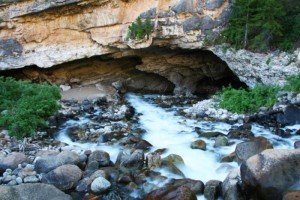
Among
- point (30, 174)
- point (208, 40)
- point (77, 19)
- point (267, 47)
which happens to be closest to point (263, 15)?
point (267, 47)

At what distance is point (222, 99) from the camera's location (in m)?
13.0

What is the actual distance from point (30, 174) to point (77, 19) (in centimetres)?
899

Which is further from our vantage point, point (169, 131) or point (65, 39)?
point (65, 39)

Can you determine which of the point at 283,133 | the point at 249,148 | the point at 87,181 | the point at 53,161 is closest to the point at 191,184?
the point at 249,148

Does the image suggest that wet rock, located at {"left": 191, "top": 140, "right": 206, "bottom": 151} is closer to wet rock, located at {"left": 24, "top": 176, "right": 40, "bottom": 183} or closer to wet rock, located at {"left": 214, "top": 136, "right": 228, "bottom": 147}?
wet rock, located at {"left": 214, "top": 136, "right": 228, "bottom": 147}

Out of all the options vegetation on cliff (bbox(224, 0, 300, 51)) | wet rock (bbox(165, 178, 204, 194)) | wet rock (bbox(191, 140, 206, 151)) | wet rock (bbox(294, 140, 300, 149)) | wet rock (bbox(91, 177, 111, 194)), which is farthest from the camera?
vegetation on cliff (bbox(224, 0, 300, 51))

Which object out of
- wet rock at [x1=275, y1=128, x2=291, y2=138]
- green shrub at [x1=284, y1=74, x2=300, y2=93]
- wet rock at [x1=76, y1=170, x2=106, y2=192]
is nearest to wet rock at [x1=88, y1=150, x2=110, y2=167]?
wet rock at [x1=76, y1=170, x2=106, y2=192]

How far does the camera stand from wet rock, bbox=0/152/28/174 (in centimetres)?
805

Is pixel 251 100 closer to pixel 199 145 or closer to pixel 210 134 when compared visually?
pixel 210 134

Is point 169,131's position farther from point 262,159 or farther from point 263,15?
point 263,15

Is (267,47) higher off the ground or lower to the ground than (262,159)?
higher

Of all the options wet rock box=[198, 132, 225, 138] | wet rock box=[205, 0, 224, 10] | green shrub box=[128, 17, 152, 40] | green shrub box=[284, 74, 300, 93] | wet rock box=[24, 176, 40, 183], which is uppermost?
A: wet rock box=[205, 0, 224, 10]

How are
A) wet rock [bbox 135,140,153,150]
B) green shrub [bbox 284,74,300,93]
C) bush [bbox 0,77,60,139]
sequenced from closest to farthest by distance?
wet rock [bbox 135,140,153,150] < bush [bbox 0,77,60,139] < green shrub [bbox 284,74,300,93]

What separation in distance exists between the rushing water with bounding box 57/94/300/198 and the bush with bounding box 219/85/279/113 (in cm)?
125
